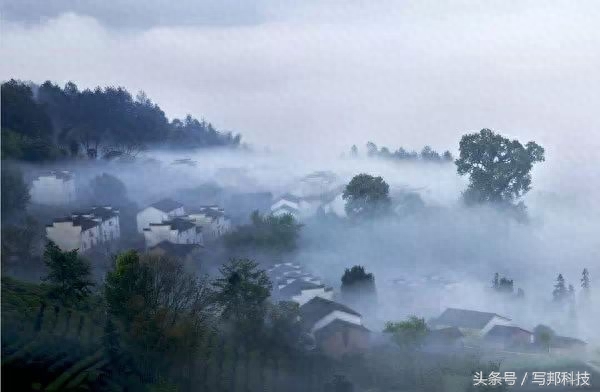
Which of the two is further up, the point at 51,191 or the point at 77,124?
the point at 77,124

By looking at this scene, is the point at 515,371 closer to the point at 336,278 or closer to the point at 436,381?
the point at 436,381

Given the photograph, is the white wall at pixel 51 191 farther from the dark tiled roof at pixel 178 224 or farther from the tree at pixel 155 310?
the tree at pixel 155 310

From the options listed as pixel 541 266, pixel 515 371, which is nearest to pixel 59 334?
pixel 515 371

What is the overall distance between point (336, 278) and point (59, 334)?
19.0ft

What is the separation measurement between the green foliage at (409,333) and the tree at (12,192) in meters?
4.77

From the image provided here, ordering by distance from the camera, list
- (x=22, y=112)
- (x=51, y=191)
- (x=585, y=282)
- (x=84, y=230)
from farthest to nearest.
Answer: (x=585, y=282) < (x=22, y=112) < (x=51, y=191) < (x=84, y=230)

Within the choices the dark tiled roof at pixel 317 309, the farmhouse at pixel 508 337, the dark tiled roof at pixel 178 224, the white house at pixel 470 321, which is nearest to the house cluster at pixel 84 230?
the dark tiled roof at pixel 178 224

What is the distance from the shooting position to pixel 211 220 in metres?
12.1

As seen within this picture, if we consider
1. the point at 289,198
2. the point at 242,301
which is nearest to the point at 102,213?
the point at 242,301

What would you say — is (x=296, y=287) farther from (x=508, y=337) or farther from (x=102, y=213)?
(x=102, y=213)

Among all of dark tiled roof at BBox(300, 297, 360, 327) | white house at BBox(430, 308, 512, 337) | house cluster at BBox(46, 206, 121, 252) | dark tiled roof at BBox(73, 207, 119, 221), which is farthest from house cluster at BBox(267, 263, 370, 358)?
dark tiled roof at BBox(73, 207, 119, 221)

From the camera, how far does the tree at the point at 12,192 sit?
9.25 meters

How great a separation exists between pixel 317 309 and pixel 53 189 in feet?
14.8

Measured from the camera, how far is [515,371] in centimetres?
759
